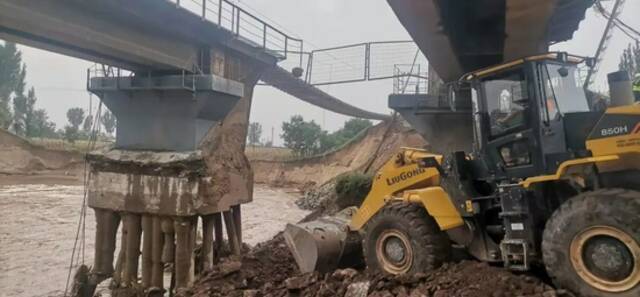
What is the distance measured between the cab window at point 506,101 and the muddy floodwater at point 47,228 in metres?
12.3

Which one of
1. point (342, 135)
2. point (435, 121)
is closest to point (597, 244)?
point (435, 121)

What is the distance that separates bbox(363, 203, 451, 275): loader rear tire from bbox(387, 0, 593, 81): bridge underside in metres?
2.87

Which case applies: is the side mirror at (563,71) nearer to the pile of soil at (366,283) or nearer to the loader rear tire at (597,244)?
the loader rear tire at (597,244)

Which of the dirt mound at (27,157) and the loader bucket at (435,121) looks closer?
the loader bucket at (435,121)

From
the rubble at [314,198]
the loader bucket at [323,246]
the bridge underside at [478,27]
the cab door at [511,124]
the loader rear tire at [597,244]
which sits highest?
the bridge underside at [478,27]

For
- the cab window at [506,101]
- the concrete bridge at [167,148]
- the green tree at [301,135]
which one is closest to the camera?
the cab window at [506,101]

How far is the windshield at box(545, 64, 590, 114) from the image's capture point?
20.4 ft

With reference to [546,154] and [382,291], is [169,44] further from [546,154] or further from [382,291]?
[546,154]

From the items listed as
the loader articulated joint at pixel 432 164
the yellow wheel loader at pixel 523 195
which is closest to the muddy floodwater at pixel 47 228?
the yellow wheel loader at pixel 523 195

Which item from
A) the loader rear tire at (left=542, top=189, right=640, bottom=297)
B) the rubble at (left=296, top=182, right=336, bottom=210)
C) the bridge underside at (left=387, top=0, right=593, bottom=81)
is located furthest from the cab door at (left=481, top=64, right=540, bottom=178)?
the rubble at (left=296, top=182, right=336, bottom=210)

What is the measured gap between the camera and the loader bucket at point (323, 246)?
8.34 m

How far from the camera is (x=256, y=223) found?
2534 centimetres

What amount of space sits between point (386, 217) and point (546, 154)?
2.44 meters

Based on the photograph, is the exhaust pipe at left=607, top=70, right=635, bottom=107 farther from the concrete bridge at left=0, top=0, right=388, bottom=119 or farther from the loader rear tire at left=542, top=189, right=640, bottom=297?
the concrete bridge at left=0, top=0, right=388, bottom=119
